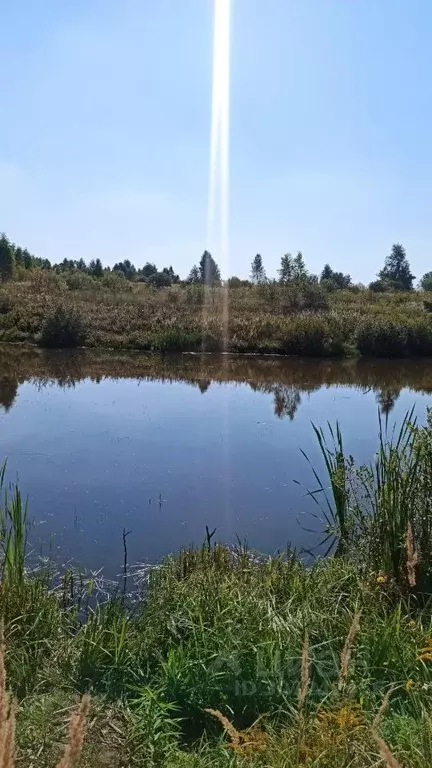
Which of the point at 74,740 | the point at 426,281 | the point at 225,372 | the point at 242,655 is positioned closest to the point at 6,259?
the point at 225,372

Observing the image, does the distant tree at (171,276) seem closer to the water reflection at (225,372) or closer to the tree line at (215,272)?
the tree line at (215,272)

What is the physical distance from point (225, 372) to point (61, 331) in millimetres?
6410

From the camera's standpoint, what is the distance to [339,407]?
1289 cm

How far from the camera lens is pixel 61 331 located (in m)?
20.4

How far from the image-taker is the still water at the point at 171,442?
6.11 metres

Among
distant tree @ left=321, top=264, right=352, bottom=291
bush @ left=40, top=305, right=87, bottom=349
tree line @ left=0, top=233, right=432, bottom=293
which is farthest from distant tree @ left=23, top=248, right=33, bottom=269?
bush @ left=40, top=305, right=87, bottom=349

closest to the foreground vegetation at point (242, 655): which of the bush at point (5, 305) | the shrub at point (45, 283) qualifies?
the bush at point (5, 305)

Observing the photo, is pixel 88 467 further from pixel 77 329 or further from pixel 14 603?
pixel 77 329

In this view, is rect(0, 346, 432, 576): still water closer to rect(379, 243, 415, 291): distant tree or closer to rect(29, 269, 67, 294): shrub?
rect(29, 269, 67, 294): shrub

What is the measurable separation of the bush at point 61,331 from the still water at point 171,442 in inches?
71.7

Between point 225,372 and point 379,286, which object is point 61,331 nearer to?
point 225,372

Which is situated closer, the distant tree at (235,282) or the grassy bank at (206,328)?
the grassy bank at (206,328)

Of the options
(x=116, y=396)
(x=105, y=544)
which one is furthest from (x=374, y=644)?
(x=116, y=396)

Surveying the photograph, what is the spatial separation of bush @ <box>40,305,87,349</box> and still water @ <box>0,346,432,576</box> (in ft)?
5.98
